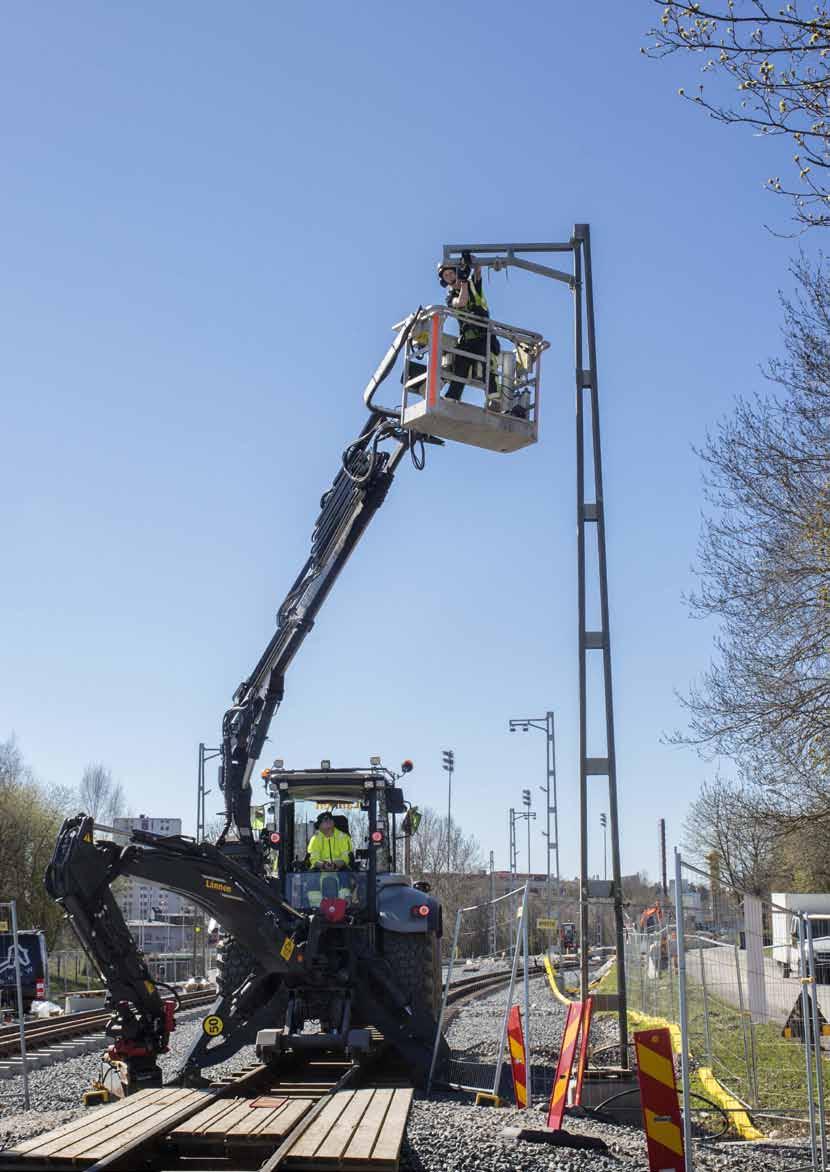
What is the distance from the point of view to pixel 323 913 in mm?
14164

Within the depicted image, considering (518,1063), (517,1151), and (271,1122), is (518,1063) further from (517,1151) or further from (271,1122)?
(271,1122)

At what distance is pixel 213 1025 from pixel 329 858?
2454 mm

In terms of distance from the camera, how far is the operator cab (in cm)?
1524

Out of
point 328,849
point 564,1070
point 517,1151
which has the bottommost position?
point 517,1151

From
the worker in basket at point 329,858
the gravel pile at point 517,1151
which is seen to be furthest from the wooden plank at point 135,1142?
the worker in basket at point 329,858

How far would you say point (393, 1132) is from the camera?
8.09 meters

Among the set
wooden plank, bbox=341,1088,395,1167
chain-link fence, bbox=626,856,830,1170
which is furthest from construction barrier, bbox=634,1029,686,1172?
wooden plank, bbox=341,1088,395,1167

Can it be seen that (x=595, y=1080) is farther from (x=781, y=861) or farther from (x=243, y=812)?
(x=781, y=861)

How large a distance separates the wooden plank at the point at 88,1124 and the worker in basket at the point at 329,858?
5167mm

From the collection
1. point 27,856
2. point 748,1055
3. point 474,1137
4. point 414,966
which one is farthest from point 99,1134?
point 27,856

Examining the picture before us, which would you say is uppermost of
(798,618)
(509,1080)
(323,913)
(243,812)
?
(798,618)

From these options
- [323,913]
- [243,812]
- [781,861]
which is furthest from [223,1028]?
[781,861]

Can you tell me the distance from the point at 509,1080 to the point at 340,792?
3728 millimetres

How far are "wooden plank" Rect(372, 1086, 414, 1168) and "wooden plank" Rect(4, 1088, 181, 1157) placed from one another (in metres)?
1.71
